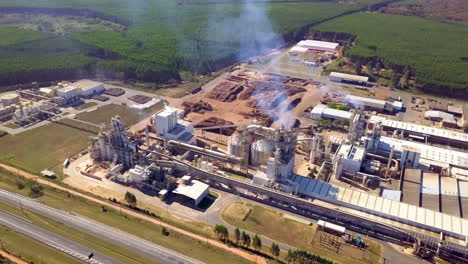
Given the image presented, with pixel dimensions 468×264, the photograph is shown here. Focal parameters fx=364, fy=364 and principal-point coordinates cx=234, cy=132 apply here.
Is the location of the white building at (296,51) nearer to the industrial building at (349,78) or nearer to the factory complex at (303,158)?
the industrial building at (349,78)

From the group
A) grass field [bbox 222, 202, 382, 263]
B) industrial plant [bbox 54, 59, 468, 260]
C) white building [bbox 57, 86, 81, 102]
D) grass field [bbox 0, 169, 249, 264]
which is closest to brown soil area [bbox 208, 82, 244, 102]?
industrial plant [bbox 54, 59, 468, 260]

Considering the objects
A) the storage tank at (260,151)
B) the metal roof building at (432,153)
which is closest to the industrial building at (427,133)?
the metal roof building at (432,153)

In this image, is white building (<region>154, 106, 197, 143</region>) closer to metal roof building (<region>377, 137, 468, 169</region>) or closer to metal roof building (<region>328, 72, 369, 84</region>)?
metal roof building (<region>377, 137, 468, 169</region>)

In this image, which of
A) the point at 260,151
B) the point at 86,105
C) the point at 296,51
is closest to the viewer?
the point at 260,151

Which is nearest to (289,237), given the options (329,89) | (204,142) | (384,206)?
(384,206)

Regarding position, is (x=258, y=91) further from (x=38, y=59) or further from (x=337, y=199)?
(x=38, y=59)

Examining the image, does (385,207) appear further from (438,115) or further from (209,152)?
(438,115)

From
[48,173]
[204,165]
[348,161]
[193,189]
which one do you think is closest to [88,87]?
[48,173]
